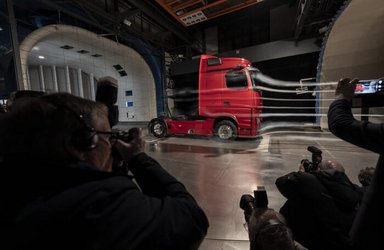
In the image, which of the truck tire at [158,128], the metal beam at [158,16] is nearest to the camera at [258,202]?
the truck tire at [158,128]

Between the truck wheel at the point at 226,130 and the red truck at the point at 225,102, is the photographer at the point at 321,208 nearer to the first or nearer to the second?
the red truck at the point at 225,102

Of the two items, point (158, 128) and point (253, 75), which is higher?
A: point (253, 75)

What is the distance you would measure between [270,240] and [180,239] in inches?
25.2

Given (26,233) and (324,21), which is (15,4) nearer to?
(26,233)

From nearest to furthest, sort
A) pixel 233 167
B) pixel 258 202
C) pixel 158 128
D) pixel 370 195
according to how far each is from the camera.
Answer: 1. pixel 370 195
2. pixel 258 202
3. pixel 233 167
4. pixel 158 128

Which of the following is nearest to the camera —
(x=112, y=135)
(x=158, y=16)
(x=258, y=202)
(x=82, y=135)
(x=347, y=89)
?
(x=82, y=135)

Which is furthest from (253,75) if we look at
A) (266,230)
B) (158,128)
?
(266,230)

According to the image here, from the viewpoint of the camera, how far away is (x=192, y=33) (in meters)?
9.74

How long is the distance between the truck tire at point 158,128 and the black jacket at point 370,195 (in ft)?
18.8

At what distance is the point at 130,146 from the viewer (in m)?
0.85

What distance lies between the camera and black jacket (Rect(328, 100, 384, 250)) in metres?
0.91

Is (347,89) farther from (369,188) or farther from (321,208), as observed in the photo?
(321,208)

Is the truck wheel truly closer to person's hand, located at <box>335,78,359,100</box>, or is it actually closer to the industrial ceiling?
the industrial ceiling

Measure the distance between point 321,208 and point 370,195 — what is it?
0.31m
